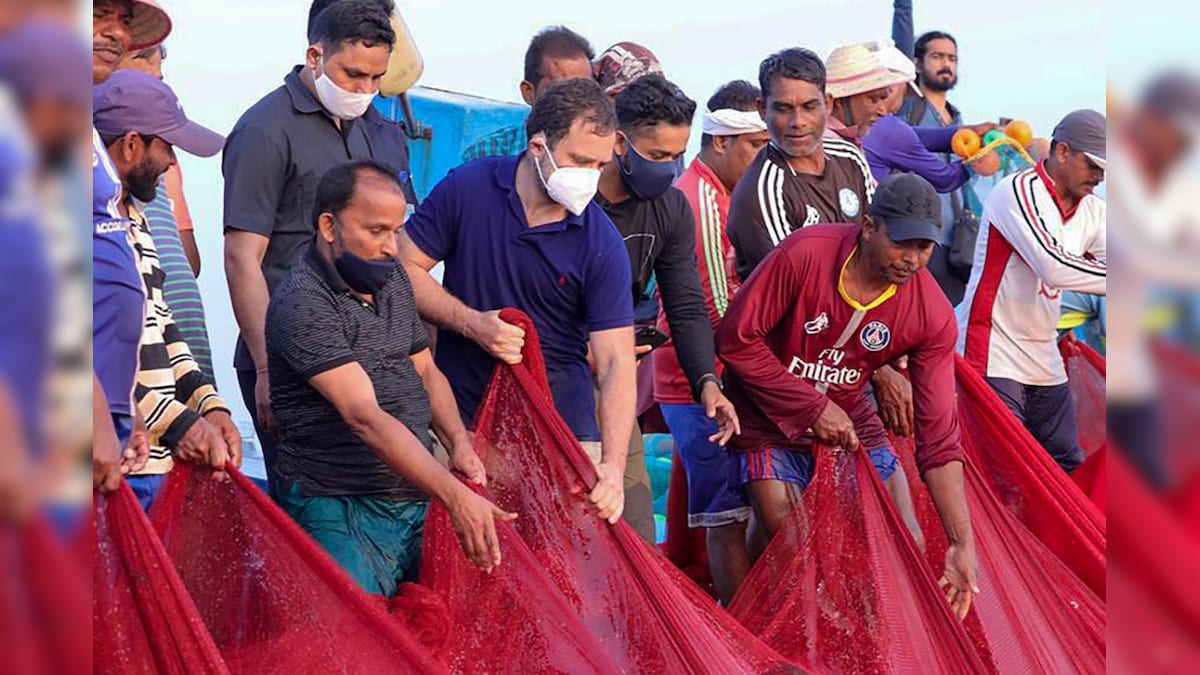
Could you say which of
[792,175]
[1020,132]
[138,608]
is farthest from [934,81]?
[138,608]

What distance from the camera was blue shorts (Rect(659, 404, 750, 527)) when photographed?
16.2 ft

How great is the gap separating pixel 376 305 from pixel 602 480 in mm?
680

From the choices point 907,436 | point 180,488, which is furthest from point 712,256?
point 180,488

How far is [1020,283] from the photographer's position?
18.2ft

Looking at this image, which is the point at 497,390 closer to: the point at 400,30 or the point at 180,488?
the point at 180,488

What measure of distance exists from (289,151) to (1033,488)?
2276 millimetres

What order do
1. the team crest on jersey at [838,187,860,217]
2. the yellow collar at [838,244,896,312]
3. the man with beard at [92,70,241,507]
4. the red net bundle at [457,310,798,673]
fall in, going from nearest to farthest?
the man with beard at [92,70,241,507] → the red net bundle at [457,310,798,673] → the yellow collar at [838,244,896,312] → the team crest on jersey at [838,187,860,217]

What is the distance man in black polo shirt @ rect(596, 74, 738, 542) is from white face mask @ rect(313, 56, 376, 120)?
77cm

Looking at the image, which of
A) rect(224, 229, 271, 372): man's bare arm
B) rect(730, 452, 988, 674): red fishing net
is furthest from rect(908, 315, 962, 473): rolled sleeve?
rect(224, 229, 271, 372): man's bare arm

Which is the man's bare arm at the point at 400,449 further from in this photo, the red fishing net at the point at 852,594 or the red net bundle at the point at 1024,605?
the red net bundle at the point at 1024,605

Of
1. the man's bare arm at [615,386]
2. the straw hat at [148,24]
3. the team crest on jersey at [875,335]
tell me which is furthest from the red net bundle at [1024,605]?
the straw hat at [148,24]

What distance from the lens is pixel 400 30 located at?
552cm

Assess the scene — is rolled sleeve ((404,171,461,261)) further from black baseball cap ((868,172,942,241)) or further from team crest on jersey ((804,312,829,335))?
black baseball cap ((868,172,942,241))

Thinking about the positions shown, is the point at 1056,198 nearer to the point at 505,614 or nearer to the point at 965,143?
the point at 965,143
